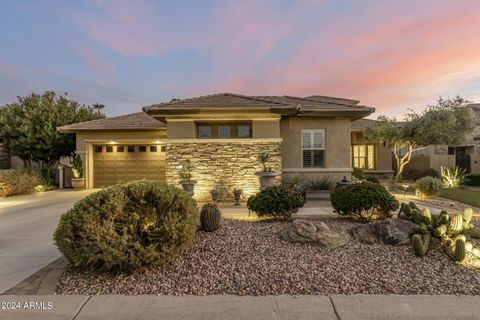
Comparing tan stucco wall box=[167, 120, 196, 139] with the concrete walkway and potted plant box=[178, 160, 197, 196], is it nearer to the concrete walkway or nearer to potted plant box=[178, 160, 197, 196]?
potted plant box=[178, 160, 197, 196]

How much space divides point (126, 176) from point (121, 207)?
12766mm

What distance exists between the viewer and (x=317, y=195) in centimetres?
1093

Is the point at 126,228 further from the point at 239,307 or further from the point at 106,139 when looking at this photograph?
the point at 106,139

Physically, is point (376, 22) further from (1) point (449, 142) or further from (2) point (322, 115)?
(1) point (449, 142)

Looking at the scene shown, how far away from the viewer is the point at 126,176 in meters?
15.7

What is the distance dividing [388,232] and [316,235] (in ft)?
4.54

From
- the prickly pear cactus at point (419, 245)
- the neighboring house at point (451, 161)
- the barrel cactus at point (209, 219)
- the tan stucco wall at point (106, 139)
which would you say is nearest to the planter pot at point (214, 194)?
the barrel cactus at point (209, 219)

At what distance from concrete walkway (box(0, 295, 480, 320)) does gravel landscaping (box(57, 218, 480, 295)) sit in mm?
166

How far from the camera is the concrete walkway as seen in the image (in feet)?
9.48


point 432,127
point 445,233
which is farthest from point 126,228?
point 432,127

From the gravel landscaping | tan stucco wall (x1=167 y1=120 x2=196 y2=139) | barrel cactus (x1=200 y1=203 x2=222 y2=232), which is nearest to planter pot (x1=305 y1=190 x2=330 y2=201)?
tan stucco wall (x1=167 y1=120 x2=196 y2=139)

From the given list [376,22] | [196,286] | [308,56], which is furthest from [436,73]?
[196,286]

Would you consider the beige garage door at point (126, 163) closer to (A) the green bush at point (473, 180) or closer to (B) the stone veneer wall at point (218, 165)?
(B) the stone veneer wall at point (218, 165)

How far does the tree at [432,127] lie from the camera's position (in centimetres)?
1459
